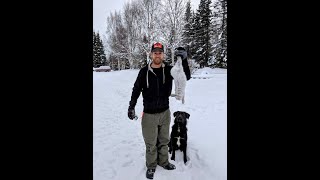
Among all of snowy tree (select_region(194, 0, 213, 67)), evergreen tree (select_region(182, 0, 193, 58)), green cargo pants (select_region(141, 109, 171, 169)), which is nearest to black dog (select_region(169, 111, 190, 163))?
green cargo pants (select_region(141, 109, 171, 169))

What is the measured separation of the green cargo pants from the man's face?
0.81 metres

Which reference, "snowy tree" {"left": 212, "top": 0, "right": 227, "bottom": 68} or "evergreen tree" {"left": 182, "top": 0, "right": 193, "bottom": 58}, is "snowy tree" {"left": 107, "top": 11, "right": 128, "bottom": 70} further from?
"snowy tree" {"left": 212, "top": 0, "right": 227, "bottom": 68}

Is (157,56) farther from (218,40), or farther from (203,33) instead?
(203,33)

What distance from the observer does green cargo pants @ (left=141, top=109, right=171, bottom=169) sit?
10.5 feet

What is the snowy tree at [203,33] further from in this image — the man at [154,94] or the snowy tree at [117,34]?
the man at [154,94]

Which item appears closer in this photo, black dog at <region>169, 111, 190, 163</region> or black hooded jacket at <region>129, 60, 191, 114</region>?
black hooded jacket at <region>129, 60, 191, 114</region>

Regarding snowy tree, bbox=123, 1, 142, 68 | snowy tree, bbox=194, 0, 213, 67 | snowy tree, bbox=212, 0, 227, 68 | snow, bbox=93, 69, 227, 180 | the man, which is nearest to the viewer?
the man

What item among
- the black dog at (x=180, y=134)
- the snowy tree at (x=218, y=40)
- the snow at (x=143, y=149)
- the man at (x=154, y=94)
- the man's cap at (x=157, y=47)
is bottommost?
the snow at (x=143, y=149)

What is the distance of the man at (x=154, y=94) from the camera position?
311 centimetres

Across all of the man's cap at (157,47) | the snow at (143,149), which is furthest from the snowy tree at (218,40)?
the man's cap at (157,47)
